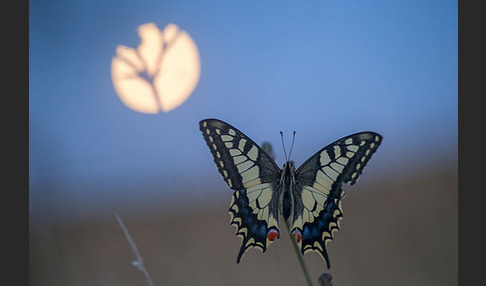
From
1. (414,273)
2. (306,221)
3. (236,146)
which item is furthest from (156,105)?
(414,273)

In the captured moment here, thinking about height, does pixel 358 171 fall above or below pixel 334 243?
above

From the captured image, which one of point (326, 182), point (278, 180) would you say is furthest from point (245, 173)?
point (326, 182)

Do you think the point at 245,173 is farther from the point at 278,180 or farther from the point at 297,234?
the point at 297,234

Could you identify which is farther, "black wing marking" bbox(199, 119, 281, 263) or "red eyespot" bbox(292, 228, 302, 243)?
"black wing marking" bbox(199, 119, 281, 263)

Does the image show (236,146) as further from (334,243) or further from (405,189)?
(405,189)

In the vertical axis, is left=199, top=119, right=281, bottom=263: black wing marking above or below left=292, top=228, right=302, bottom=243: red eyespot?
above

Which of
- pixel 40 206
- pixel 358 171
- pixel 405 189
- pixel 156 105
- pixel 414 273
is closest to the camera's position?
pixel 358 171
